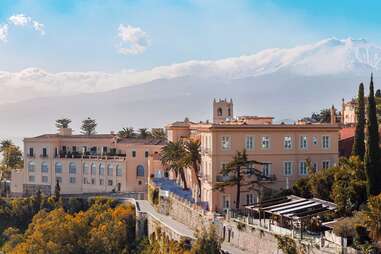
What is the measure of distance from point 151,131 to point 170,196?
50814 mm

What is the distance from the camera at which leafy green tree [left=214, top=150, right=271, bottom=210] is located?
51.7 m

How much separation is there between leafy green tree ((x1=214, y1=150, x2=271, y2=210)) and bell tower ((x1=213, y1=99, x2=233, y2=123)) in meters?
27.5

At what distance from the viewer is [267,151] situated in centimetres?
5547

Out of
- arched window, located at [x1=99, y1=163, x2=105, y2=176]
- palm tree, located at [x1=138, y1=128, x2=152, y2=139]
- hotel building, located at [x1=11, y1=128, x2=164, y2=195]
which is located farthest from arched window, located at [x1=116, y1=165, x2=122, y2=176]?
palm tree, located at [x1=138, y1=128, x2=152, y2=139]

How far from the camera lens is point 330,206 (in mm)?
42281

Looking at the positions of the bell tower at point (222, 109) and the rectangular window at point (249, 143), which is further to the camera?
the bell tower at point (222, 109)

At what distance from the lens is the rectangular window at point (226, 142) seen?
54125 millimetres

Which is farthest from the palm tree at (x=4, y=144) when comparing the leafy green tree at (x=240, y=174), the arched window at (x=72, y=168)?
the leafy green tree at (x=240, y=174)

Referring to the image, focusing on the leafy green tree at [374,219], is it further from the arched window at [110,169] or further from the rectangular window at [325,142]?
the arched window at [110,169]

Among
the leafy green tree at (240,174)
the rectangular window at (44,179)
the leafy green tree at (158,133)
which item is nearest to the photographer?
the leafy green tree at (240,174)

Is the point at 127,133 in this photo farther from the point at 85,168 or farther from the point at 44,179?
the point at 44,179

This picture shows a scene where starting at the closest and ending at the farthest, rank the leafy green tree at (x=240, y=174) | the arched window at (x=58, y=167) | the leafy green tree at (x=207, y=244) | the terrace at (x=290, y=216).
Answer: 1. the terrace at (x=290, y=216)
2. the leafy green tree at (x=207, y=244)
3. the leafy green tree at (x=240, y=174)
4. the arched window at (x=58, y=167)

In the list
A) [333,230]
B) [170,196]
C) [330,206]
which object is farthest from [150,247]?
[333,230]

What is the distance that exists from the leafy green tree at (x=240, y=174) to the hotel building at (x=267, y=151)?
710mm
